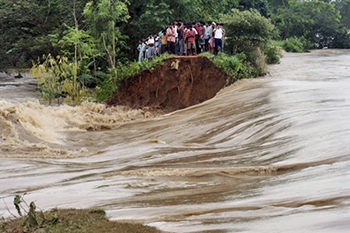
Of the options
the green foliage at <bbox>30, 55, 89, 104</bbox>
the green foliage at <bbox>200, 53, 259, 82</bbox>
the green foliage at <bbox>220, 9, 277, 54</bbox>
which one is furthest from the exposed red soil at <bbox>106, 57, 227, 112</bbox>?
the green foliage at <bbox>220, 9, 277, 54</bbox>

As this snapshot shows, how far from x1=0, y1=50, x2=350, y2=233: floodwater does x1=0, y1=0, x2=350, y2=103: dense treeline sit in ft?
13.4

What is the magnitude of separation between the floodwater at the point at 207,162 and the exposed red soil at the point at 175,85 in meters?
2.28

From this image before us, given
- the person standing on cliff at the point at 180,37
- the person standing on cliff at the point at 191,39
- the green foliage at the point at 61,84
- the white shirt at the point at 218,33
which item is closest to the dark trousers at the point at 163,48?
the person standing on cliff at the point at 180,37

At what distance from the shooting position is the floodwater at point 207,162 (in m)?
5.77

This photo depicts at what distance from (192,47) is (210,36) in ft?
2.65

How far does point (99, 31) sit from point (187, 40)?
3280mm

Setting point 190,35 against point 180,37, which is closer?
point 190,35

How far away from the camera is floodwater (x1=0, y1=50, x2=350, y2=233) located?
18.9 feet

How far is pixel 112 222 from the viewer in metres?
5.45

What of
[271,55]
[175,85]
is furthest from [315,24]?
[175,85]

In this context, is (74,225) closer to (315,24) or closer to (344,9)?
(315,24)

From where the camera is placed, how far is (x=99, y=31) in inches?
794

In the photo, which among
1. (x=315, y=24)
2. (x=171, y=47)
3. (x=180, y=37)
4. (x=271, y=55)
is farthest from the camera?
(x=315, y=24)

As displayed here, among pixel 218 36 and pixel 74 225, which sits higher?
pixel 218 36
